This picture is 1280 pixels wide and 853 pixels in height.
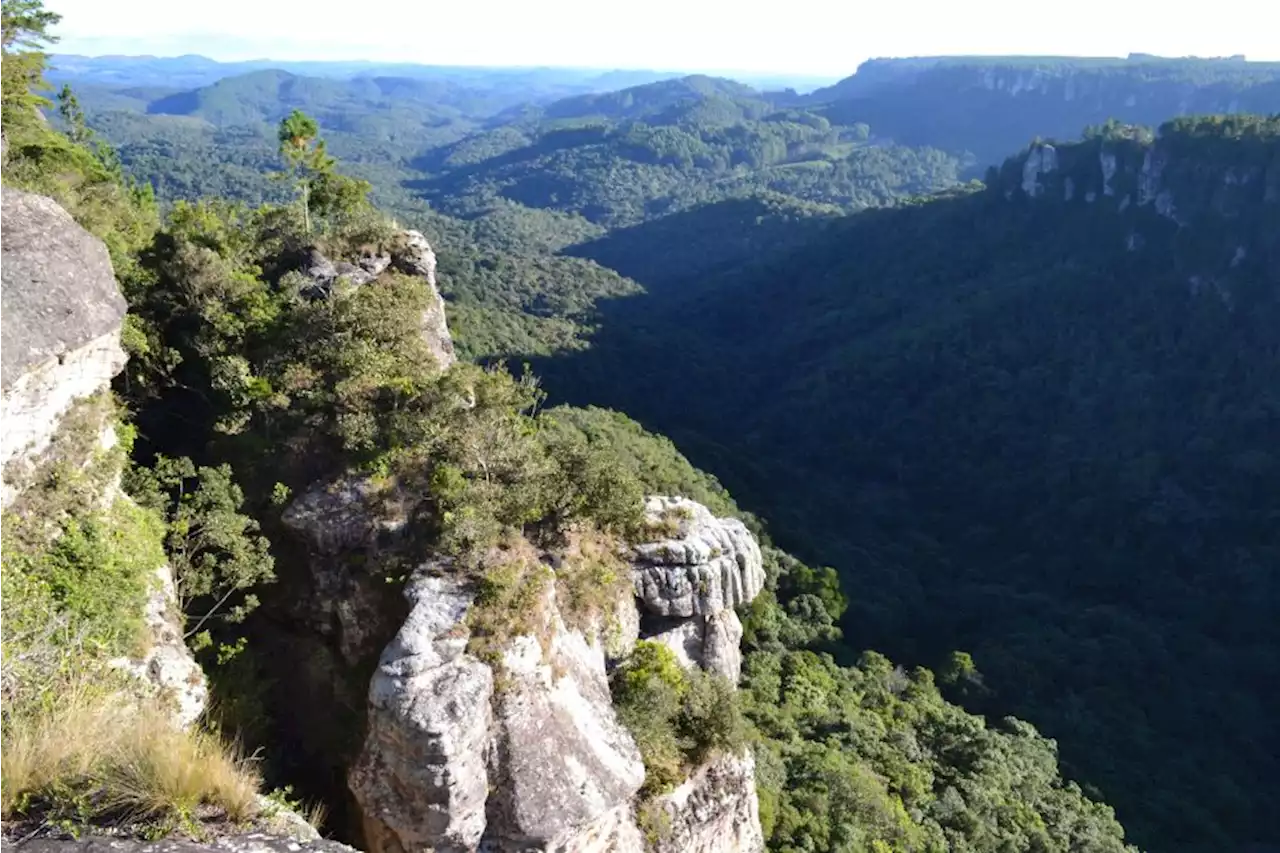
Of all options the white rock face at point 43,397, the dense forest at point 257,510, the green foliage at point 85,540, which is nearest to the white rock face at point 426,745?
the dense forest at point 257,510

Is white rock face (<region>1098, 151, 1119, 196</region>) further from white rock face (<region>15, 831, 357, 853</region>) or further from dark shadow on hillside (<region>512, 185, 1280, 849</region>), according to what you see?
white rock face (<region>15, 831, 357, 853</region>)

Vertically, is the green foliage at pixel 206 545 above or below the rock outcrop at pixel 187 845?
below

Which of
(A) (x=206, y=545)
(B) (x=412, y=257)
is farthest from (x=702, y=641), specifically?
(B) (x=412, y=257)

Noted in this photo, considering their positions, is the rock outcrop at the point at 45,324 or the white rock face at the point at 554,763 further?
the white rock face at the point at 554,763

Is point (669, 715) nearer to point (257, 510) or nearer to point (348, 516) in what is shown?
point (348, 516)

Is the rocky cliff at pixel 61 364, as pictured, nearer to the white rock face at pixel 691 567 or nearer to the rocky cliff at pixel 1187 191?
the white rock face at pixel 691 567

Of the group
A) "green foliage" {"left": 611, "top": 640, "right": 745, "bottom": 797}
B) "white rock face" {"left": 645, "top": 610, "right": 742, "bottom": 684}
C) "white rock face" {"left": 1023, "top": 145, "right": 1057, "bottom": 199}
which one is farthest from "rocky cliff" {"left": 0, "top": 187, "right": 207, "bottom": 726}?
"white rock face" {"left": 1023, "top": 145, "right": 1057, "bottom": 199}

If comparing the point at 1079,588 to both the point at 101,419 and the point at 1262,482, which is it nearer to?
the point at 1262,482
